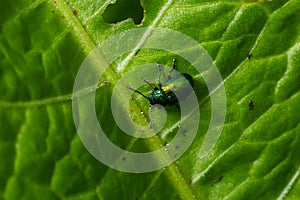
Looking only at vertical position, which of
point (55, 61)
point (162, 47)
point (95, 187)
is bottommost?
point (95, 187)

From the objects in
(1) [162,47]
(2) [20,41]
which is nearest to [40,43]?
(2) [20,41]

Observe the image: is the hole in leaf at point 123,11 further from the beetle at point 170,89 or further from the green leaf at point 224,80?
the beetle at point 170,89

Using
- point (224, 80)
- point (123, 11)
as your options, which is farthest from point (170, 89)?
point (123, 11)

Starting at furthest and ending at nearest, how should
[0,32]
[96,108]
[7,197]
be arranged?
[96,108], [0,32], [7,197]

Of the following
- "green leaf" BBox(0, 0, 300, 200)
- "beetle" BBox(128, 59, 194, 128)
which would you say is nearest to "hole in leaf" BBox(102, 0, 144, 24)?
"green leaf" BBox(0, 0, 300, 200)

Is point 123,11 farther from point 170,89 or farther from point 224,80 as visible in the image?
point 224,80

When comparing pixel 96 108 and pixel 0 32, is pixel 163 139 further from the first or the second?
pixel 0 32

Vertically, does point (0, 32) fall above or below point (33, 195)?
above

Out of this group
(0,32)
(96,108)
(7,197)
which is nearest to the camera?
(7,197)

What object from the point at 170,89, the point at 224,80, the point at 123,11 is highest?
the point at 123,11
